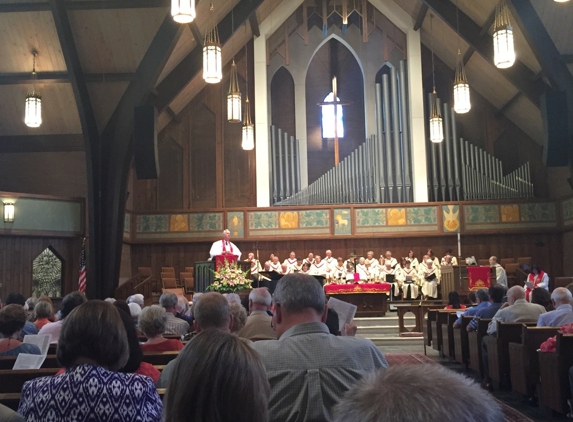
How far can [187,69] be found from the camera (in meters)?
14.1

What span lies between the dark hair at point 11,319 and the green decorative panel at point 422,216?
Answer: 1328 cm

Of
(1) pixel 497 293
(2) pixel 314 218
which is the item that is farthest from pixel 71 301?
(2) pixel 314 218

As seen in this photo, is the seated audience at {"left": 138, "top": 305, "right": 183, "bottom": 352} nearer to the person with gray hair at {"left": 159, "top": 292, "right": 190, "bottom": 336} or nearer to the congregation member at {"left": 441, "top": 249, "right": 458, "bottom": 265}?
the person with gray hair at {"left": 159, "top": 292, "right": 190, "bottom": 336}

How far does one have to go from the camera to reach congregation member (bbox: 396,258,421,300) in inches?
620

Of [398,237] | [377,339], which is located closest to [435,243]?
[398,237]

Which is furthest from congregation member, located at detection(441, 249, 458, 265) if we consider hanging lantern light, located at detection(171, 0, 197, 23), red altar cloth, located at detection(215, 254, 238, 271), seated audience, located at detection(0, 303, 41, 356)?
seated audience, located at detection(0, 303, 41, 356)

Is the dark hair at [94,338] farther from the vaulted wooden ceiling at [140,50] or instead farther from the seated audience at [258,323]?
the vaulted wooden ceiling at [140,50]

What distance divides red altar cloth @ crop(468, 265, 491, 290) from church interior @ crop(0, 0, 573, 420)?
0.65ft

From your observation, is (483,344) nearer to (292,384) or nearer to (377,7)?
(292,384)

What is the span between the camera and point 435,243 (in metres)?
17.1

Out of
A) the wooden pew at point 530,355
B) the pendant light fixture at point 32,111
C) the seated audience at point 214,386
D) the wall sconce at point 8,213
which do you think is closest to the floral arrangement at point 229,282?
the pendant light fixture at point 32,111

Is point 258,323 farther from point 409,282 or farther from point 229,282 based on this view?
point 409,282

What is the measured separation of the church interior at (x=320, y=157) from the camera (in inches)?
552

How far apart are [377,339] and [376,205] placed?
584 cm
